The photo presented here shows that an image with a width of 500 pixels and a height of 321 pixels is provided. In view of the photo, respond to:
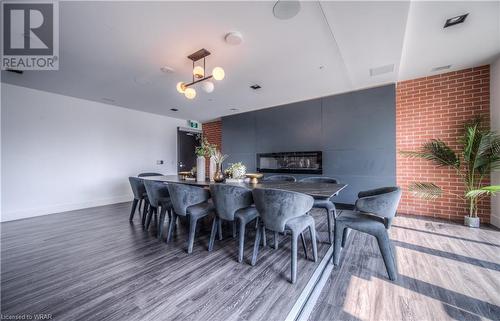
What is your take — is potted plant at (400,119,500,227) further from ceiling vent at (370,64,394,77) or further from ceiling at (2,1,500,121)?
ceiling vent at (370,64,394,77)

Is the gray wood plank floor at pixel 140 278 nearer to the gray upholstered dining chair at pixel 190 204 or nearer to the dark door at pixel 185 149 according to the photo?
the gray upholstered dining chair at pixel 190 204

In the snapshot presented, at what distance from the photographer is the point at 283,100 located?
452 cm

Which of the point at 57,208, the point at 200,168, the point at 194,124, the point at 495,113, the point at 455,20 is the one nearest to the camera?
the point at 455,20

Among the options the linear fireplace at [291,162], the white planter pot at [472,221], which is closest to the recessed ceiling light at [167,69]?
the linear fireplace at [291,162]

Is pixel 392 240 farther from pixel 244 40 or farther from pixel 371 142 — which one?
pixel 244 40

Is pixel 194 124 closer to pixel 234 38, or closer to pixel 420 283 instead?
pixel 234 38

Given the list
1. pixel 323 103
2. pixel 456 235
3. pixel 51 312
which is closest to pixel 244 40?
pixel 323 103

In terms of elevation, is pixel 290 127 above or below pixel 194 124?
below

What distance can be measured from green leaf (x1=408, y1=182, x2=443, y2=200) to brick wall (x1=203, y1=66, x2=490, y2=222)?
0.17 m

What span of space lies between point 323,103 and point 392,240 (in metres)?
2.99

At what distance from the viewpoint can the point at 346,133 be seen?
12.9ft

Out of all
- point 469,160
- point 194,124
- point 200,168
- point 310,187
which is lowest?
point 310,187

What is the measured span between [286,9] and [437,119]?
3.58 metres
